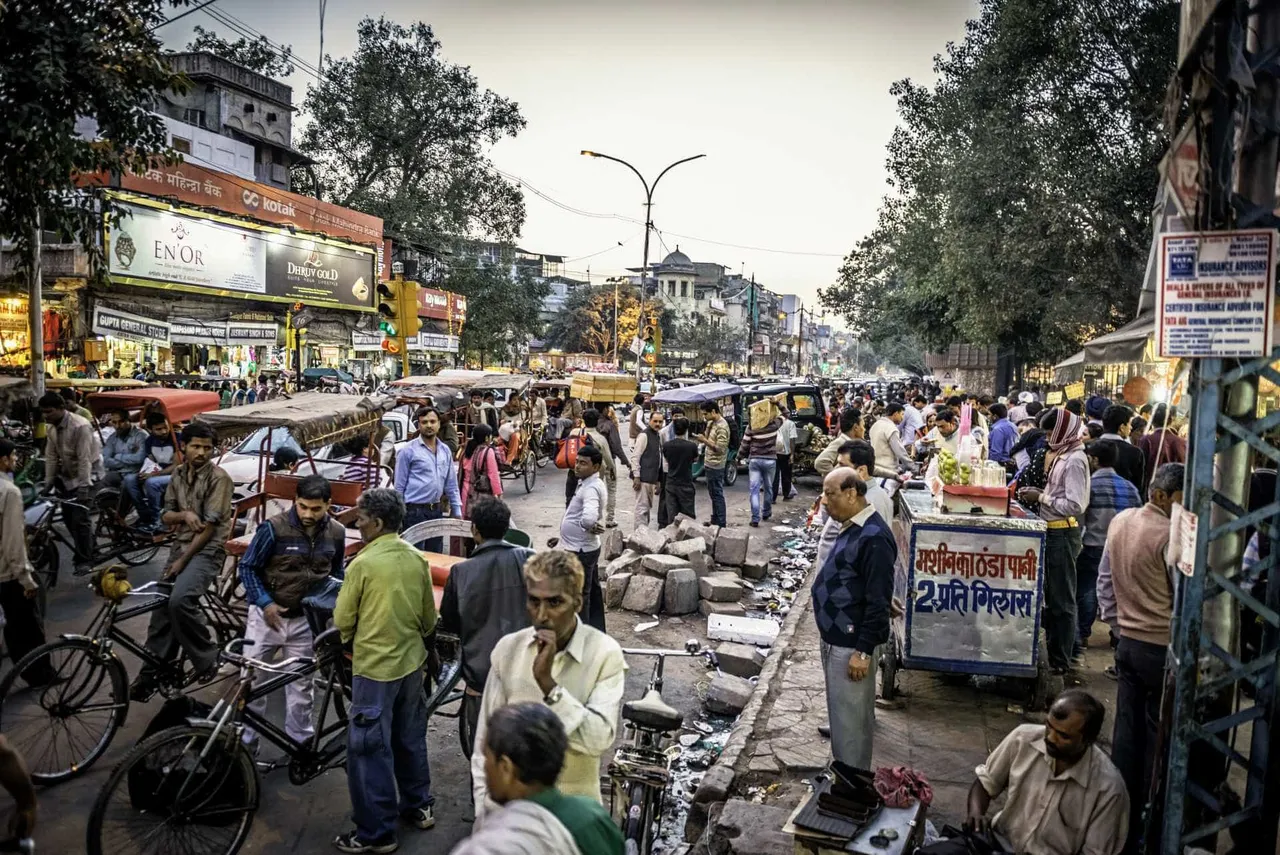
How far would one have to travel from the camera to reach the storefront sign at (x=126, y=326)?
15389mm

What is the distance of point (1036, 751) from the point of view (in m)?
3.80

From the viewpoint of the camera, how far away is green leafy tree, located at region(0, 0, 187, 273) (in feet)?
24.0

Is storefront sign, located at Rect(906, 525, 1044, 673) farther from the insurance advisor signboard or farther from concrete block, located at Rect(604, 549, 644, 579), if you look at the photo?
the insurance advisor signboard

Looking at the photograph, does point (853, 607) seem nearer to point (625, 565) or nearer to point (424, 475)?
point (625, 565)

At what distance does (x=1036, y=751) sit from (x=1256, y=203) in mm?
2403

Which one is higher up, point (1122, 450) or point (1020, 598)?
point (1122, 450)

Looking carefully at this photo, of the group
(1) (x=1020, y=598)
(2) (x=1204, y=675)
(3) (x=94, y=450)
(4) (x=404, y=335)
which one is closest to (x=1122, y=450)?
(1) (x=1020, y=598)

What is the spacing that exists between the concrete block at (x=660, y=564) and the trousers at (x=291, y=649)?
462 centimetres

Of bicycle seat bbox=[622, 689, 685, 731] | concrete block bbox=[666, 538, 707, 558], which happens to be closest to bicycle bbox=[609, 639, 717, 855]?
bicycle seat bbox=[622, 689, 685, 731]

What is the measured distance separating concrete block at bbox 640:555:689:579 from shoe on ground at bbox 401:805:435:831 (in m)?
4.79

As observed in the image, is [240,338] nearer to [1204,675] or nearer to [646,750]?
[646,750]

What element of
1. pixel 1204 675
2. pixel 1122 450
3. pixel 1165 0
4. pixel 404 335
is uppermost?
pixel 1165 0

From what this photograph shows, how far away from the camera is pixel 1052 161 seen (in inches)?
816

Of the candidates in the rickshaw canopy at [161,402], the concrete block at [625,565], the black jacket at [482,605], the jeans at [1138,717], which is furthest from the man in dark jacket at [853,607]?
the rickshaw canopy at [161,402]
